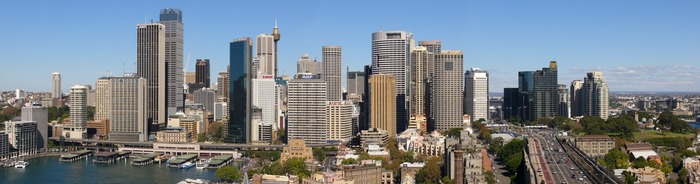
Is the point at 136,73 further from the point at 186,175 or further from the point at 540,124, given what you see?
the point at 540,124

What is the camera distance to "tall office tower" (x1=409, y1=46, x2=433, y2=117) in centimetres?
3425

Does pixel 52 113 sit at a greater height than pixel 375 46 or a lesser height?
lesser

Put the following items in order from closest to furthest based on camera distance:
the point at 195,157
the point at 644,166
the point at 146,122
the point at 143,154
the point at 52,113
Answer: the point at 644,166 < the point at 195,157 < the point at 143,154 < the point at 146,122 < the point at 52,113

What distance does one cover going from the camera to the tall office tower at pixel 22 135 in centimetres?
2552

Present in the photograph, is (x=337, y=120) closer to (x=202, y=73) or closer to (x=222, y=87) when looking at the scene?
(x=222, y=87)

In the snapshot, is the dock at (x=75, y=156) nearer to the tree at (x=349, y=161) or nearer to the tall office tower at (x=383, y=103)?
the tall office tower at (x=383, y=103)

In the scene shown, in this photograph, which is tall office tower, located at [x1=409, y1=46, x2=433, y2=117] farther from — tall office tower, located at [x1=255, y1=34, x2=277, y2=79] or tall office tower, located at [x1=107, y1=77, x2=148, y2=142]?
tall office tower, located at [x1=107, y1=77, x2=148, y2=142]

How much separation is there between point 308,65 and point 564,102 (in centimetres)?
1299

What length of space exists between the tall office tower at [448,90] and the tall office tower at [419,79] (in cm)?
158

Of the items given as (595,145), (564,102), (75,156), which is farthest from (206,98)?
(595,145)

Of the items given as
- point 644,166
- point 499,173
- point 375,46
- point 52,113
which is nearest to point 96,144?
point 52,113

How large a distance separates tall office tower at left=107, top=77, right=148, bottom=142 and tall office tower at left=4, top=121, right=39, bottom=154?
439 centimetres

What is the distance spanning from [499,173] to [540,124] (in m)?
16.6

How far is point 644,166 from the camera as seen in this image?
1805cm
